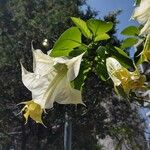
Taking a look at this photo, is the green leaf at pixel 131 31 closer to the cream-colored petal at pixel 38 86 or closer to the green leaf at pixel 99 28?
the green leaf at pixel 99 28

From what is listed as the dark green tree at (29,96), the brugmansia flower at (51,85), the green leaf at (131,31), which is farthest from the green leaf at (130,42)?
the dark green tree at (29,96)

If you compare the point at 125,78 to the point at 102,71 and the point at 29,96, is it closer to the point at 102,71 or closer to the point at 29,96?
the point at 102,71

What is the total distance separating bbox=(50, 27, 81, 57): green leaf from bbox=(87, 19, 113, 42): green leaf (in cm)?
2

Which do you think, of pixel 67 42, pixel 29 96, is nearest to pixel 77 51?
pixel 67 42

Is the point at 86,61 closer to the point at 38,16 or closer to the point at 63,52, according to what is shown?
the point at 63,52

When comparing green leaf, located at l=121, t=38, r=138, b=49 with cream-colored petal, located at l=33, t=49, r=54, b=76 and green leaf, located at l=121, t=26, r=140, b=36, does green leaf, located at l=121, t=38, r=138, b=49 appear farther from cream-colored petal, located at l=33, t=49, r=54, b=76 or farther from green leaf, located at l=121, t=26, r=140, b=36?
cream-colored petal, located at l=33, t=49, r=54, b=76

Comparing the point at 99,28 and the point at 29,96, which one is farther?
the point at 29,96

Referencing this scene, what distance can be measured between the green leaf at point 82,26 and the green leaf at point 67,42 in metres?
0.02

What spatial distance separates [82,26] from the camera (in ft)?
2.21

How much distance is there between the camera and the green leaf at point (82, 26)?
665 mm

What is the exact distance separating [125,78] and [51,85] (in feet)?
0.28

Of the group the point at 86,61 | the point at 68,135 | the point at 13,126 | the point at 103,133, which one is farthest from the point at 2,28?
the point at 86,61

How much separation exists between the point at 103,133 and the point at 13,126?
365 centimetres

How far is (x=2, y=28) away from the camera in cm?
2156
